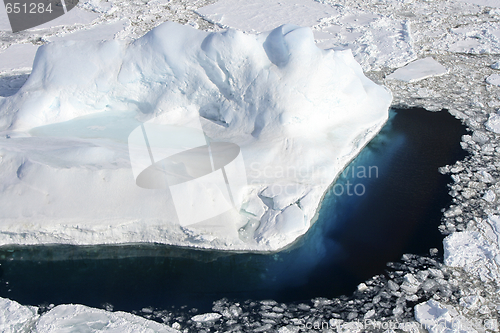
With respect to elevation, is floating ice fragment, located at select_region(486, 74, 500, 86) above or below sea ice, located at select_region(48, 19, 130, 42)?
below

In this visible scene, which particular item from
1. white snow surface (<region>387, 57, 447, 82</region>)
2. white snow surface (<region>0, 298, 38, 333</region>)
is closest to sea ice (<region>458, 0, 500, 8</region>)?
white snow surface (<region>387, 57, 447, 82</region>)

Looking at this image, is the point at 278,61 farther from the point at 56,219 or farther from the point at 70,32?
the point at 70,32

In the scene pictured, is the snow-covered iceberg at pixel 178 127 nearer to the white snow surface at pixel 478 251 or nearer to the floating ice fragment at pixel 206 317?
the floating ice fragment at pixel 206 317

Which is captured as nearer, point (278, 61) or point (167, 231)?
point (167, 231)

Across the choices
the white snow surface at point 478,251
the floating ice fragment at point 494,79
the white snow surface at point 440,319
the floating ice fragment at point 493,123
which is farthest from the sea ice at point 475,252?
the floating ice fragment at point 494,79

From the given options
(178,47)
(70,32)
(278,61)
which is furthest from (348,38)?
(70,32)

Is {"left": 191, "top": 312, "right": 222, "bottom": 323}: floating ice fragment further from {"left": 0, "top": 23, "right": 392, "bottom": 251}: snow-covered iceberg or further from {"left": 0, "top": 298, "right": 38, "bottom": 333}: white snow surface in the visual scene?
{"left": 0, "top": 298, "right": 38, "bottom": 333}: white snow surface

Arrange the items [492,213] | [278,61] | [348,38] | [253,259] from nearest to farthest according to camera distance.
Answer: [253,259] < [492,213] < [278,61] < [348,38]
